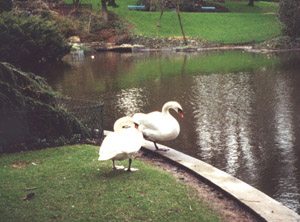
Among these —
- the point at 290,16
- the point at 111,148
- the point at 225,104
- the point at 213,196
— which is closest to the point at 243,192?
the point at 213,196

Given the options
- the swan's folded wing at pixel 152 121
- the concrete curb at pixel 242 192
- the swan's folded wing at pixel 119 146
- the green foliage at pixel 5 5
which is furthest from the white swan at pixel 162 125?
the green foliage at pixel 5 5

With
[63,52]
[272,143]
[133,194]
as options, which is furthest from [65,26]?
[133,194]

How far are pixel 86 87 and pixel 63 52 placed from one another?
13.9 metres

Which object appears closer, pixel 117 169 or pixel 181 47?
pixel 117 169

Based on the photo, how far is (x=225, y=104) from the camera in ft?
49.4

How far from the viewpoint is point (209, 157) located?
907 cm

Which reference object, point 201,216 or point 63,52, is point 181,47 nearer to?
point 63,52

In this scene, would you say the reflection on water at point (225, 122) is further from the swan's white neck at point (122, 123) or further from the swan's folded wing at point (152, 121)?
the swan's white neck at point (122, 123)

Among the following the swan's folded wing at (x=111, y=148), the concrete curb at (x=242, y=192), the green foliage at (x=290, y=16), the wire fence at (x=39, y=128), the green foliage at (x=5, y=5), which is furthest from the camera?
the green foliage at (x=290, y=16)

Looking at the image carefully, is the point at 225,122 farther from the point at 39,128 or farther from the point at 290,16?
the point at 290,16

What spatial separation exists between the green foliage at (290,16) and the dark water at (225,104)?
1294 centimetres

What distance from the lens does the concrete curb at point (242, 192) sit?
5.48 m

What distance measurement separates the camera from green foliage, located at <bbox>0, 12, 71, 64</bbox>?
26.5 m

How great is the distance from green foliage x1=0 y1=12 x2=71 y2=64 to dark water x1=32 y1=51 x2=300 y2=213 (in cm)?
217
